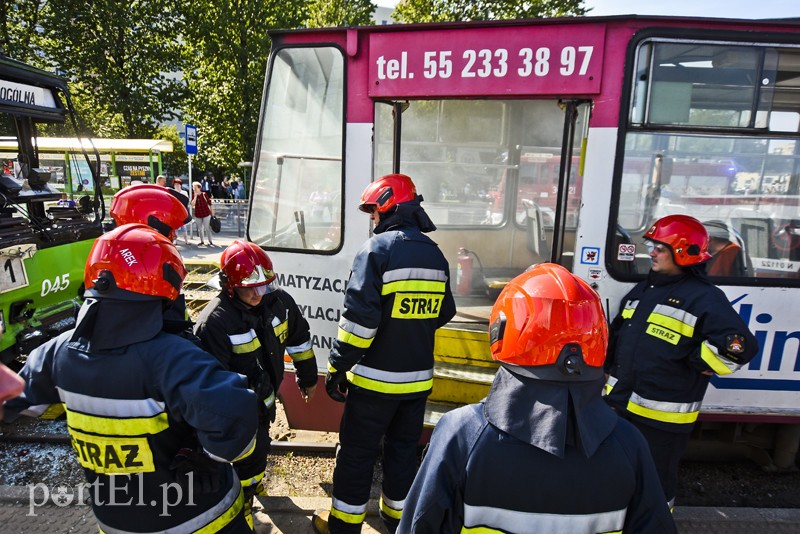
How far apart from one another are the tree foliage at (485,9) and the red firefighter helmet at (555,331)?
18.2 m

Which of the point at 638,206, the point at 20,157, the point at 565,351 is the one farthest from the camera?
the point at 20,157

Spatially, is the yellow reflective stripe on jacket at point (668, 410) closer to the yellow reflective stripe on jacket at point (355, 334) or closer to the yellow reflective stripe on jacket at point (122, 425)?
the yellow reflective stripe on jacket at point (355, 334)

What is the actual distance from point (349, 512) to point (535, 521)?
186cm

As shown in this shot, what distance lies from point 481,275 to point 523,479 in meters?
4.32

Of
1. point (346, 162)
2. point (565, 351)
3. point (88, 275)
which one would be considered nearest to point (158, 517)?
point (88, 275)

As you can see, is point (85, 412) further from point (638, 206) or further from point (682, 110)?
point (682, 110)

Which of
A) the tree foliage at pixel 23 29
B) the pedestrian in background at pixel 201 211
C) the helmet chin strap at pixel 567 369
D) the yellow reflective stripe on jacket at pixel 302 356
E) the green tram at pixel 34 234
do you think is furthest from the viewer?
the tree foliage at pixel 23 29

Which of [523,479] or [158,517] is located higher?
[523,479]

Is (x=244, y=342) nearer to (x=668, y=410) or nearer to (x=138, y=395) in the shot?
(x=138, y=395)

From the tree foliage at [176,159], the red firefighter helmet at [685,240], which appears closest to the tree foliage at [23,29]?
the tree foliage at [176,159]

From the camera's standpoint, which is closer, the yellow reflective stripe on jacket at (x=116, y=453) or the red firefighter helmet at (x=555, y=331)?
the red firefighter helmet at (x=555, y=331)

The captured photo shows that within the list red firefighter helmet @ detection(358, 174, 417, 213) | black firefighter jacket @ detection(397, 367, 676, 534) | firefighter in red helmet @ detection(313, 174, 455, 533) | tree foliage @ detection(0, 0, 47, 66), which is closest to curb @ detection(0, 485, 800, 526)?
firefighter in red helmet @ detection(313, 174, 455, 533)

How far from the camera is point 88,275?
1775mm

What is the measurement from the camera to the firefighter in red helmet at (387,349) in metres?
2.77
